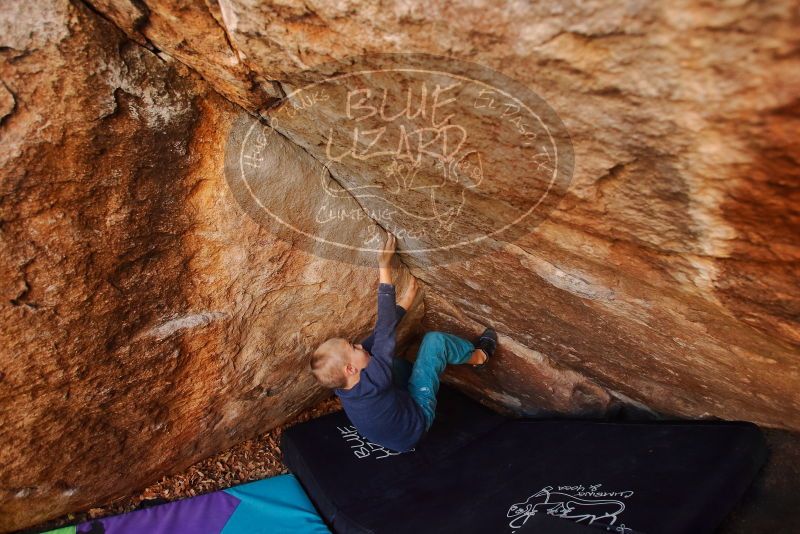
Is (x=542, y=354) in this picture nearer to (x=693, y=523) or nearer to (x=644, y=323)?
(x=644, y=323)

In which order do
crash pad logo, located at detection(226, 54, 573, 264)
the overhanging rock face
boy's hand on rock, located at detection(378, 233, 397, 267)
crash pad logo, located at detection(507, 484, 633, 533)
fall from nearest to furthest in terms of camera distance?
the overhanging rock face < crash pad logo, located at detection(226, 54, 573, 264) < crash pad logo, located at detection(507, 484, 633, 533) < boy's hand on rock, located at detection(378, 233, 397, 267)

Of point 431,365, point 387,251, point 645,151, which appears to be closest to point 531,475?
point 431,365

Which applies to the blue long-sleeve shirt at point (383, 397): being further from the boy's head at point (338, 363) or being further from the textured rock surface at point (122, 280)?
the textured rock surface at point (122, 280)

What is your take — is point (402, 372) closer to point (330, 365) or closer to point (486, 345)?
point (486, 345)

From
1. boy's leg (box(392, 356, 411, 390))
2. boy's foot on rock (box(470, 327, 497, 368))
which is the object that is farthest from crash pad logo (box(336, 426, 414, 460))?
boy's foot on rock (box(470, 327, 497, 368))

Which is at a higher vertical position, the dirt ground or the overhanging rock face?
the overhanging rock face

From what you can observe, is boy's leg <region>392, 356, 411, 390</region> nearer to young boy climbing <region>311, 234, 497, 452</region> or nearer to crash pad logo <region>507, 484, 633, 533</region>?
young boy climbing <region>311, 234, 497, 452</region>

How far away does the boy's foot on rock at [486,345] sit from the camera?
8.89ft

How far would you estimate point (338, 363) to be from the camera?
7.41ft

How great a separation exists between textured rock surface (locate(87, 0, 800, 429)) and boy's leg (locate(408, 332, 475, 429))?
1.64ft

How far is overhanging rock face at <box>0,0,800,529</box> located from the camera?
102 centimetres

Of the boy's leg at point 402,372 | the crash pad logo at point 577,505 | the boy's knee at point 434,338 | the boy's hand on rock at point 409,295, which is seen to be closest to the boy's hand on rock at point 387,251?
the boy's hand on rock at point 409,295

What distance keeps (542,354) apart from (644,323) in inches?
34.0

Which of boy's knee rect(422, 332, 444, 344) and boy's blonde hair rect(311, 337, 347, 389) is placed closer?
boy's blonde hair rect(311, 337, 347, 389)
